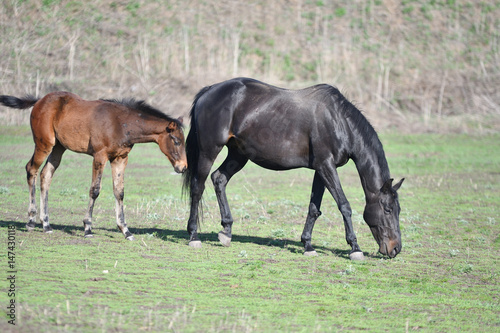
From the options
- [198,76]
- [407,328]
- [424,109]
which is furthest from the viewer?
[424,109]

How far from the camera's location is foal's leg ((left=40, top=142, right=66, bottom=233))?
9.73m

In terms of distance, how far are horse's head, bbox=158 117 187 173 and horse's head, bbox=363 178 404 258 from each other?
289 cm

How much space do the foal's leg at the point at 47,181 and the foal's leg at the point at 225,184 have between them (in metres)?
2.54

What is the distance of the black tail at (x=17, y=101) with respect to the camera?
397 inches

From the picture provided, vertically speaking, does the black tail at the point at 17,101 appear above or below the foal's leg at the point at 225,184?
above

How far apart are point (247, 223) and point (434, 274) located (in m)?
4.25

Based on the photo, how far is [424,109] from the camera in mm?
30250

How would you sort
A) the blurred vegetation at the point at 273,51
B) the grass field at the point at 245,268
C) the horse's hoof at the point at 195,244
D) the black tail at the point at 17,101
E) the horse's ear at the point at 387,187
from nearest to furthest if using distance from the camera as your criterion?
the grass field at the point at 245,268, the horse's ear at the point at 387,187, the horse's hoof at the point at 195,244, the black tail at the point at 17,101, the blurred vegetation at the point at 273,51


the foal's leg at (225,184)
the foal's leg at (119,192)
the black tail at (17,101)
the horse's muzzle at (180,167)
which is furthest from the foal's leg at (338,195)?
the black tail at (17,101)

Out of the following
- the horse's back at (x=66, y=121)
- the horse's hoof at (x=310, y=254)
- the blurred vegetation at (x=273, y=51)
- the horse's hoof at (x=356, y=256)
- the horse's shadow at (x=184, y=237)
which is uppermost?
the horse's back at (x=66, y=121)

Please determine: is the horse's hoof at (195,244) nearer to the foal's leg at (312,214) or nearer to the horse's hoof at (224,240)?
the horse's hoof at (224,240)

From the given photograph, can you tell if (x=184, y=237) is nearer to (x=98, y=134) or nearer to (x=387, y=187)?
(x=98, y=134)

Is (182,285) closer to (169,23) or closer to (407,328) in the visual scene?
(407,328)

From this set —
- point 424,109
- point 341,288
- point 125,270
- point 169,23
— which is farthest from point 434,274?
point 169,23
